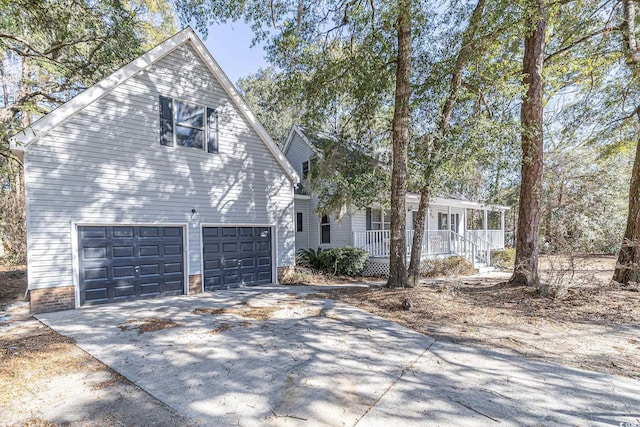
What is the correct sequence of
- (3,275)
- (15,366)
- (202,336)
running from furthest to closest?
1. (3,275)
2. (202,336)
3. (15,366)

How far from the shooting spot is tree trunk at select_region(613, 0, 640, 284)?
826 cm

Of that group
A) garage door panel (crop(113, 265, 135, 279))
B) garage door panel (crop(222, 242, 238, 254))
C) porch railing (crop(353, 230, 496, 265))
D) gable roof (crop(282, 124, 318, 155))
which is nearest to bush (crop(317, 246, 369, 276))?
porch railing (crop(353, 230, 496, 265))

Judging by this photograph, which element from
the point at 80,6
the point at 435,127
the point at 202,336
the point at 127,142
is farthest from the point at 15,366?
the point at 435,127

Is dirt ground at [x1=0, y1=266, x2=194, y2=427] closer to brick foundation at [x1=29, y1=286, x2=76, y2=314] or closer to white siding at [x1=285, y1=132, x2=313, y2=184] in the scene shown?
brick foundation at [x1=29, y1=286, x2=76, y2=314]

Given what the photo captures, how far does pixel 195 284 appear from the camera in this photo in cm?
902

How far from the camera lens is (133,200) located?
26.3 ft

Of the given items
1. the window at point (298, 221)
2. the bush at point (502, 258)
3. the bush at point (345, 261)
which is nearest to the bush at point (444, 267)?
the bush at point (345, 261)

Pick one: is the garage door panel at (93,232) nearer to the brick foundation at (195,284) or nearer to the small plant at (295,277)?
the brick foundation at (195,284)

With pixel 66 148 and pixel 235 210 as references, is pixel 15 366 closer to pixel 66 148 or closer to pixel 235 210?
pixel 66 148

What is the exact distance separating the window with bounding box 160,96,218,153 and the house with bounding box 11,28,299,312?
29 millimetres

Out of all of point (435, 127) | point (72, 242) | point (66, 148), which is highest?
point (435, 127)

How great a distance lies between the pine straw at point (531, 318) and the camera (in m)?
4.62

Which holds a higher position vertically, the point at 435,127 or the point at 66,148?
the point at 435,127

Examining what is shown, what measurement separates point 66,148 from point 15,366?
4.86 m
